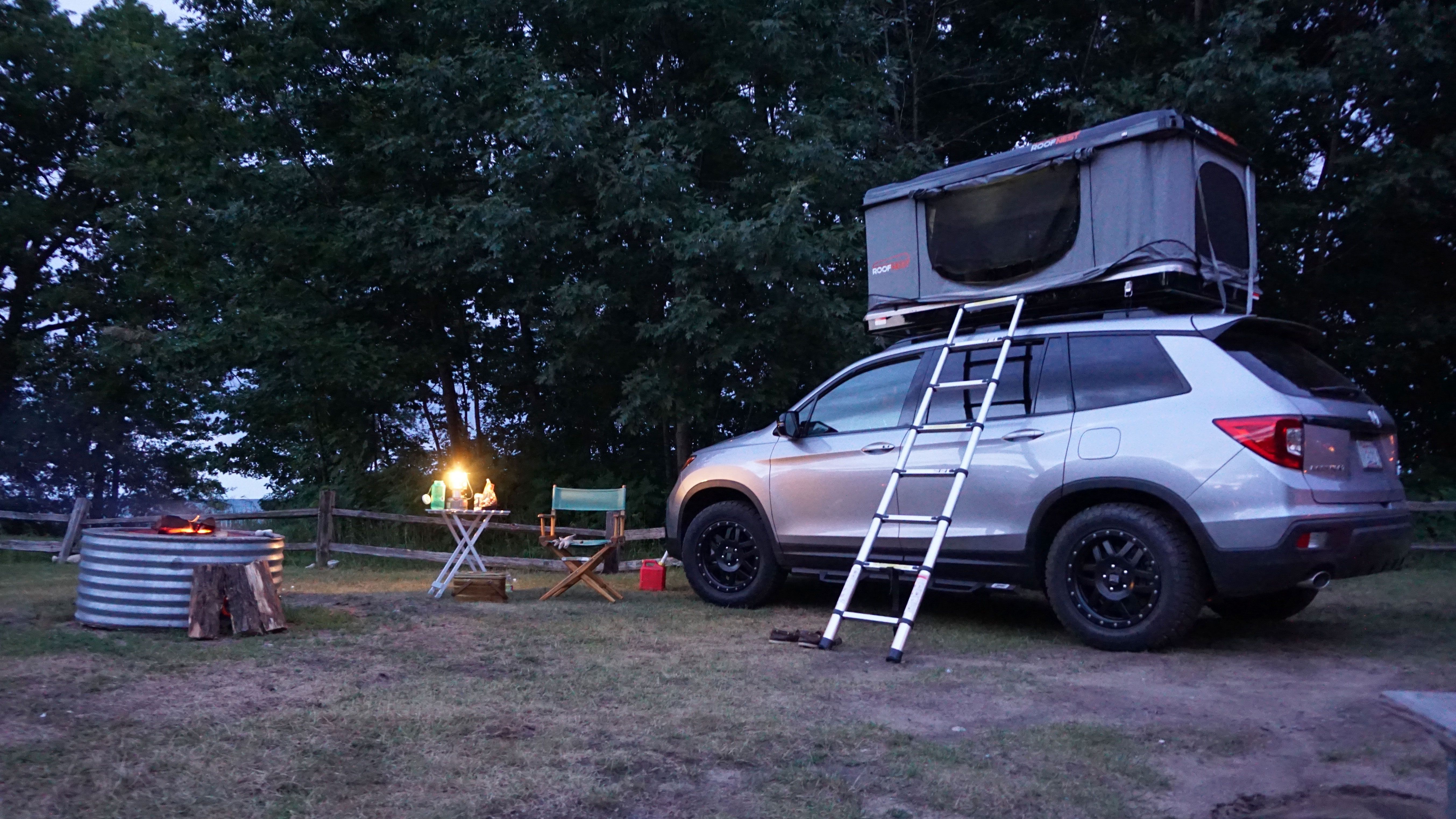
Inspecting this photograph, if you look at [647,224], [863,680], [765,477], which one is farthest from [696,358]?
[863,680]

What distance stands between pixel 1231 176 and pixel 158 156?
39.9 feet

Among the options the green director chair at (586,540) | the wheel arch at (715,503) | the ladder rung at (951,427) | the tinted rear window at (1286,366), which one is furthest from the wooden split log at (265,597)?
the tinted rear window at (1286,366)

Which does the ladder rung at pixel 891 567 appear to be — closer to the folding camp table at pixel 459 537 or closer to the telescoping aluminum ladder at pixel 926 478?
the telescoping aluminum ladder at pixel 926 478

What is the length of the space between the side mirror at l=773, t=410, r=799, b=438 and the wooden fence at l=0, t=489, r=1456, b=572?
254cm

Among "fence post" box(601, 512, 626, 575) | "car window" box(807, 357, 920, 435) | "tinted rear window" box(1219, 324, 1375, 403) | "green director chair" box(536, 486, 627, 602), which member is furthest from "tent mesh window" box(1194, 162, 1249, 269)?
"fence post" box(601, 512, 626, 575)

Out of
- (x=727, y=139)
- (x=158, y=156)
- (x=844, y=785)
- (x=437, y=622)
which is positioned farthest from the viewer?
(x=158, y=156)

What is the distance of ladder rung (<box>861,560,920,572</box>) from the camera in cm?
612

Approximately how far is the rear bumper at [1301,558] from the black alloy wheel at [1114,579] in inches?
12.5

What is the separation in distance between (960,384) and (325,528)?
345 inches

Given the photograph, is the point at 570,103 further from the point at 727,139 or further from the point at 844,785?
the point at 844,785

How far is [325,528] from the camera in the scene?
12320 mm

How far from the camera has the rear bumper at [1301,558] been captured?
16.8 feet

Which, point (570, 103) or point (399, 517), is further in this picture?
point (399, 517)

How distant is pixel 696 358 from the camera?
10.7 metres
